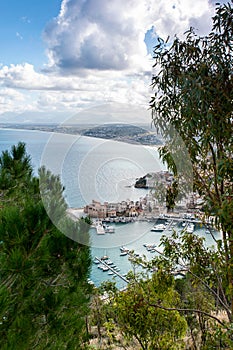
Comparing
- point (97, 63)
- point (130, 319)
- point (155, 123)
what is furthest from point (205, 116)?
point (130, 319)

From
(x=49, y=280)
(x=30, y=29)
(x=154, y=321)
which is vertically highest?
(x=30, y=29)

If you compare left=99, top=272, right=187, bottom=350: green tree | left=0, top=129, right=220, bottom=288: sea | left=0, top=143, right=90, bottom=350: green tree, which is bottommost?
left=99, top=272, right=187, bottom=350: green tree

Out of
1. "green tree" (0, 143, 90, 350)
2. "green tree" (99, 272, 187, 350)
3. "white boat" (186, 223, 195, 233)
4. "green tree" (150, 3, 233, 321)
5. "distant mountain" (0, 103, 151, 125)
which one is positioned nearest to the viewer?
"green tree" (0, 143, 90, 350)

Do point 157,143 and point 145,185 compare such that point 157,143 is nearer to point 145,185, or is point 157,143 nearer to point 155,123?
point 155,123

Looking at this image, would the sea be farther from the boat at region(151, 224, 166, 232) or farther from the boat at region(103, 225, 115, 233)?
the boat at region(151, 224, 166, 232)

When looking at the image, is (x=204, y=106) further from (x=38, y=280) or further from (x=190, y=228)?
(x=38, y=280)

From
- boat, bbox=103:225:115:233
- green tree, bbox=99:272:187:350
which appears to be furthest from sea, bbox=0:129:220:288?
green tree, bbox=99:272:187:350

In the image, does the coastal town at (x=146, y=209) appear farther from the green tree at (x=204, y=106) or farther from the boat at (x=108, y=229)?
the green tree at (x=204, y=106)

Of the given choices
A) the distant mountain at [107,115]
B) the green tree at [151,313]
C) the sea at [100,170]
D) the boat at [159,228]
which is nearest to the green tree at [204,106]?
the distant mountain at [107,115]
